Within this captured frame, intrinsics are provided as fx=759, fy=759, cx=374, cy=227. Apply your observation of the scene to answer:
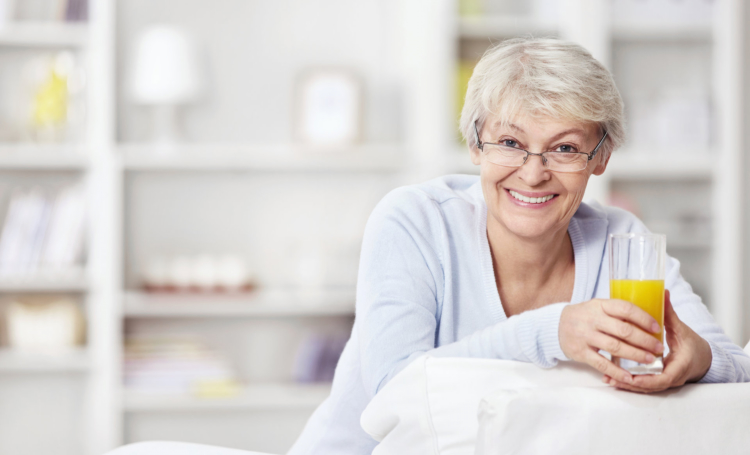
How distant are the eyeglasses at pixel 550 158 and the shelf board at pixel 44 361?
232cm

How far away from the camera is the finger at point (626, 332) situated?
84 cm

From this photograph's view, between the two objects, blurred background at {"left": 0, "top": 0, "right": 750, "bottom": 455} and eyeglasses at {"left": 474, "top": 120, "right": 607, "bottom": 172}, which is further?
blurred background at {"left": 0, "top": 0, "right": 750, "bottom": 455}

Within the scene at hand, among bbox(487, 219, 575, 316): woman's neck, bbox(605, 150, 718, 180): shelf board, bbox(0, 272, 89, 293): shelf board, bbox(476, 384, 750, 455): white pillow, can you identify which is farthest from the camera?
bbox(605, 150, 718, 180): shelf board

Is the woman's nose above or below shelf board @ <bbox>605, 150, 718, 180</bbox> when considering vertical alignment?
above

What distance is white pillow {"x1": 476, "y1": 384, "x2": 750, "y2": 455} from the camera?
680 mm

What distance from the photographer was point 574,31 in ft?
9.78

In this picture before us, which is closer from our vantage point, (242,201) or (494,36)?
(494,36)

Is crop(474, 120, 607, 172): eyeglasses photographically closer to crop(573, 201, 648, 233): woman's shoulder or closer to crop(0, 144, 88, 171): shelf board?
crop(573, 201, 648, 233): woman's shoulder

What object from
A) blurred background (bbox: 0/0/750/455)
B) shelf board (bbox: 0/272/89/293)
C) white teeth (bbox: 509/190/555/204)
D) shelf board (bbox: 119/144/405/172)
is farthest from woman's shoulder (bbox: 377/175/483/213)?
shelf board (bbox: 0/272/89/293)

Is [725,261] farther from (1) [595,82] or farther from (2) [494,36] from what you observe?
(1) [595,82]

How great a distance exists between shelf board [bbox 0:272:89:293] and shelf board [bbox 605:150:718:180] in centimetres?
213

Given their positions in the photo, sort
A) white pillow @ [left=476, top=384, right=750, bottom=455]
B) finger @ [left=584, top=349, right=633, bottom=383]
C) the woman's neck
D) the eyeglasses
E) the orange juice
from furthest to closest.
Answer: the woman's neck, the eyeglasses, the orange juice, finger @ [left=584, top=349, right=633, bottom=383], white pillow @ [left=476, top=384, right=750, bottom=455]

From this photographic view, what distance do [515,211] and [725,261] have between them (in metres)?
2.17

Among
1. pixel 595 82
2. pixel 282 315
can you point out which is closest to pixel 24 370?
pixel 282 315
